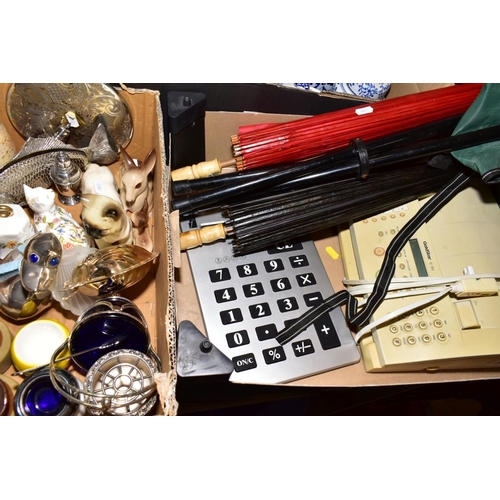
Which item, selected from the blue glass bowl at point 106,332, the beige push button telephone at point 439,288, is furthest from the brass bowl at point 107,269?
the beige push button telephone at point 439,288

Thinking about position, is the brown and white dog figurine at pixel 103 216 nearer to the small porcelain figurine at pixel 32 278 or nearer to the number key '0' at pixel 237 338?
the small porcelain figurine at pixel 32 278

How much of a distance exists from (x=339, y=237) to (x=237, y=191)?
0.27 metres

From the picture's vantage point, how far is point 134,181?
2.51 ft

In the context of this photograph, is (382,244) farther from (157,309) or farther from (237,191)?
(157,309)

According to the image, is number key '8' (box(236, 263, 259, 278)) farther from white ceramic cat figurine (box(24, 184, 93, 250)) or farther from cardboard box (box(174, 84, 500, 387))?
white ceramic cat figurine (box(24, 184, 93, 250))

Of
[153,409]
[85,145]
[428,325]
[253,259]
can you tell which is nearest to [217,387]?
[153,409]

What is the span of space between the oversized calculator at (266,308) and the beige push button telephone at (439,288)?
60 millimetres

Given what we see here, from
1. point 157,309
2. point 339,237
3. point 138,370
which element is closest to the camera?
point 138,370

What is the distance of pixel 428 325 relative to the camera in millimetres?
723

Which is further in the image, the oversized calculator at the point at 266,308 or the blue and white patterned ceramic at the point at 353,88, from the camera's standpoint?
the blue and white patterned ceramic at the point at 353,88

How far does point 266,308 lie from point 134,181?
12.4 inches

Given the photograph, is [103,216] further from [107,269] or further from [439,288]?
[439,288]

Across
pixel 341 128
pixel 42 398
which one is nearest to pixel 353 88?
pixel 341 128

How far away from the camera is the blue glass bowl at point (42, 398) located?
61 cm
